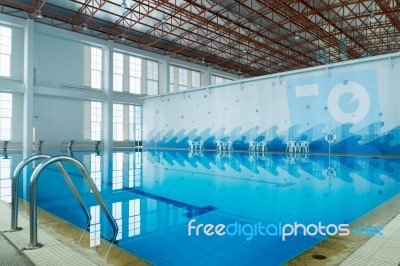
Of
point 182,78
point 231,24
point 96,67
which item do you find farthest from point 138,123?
point 231,24

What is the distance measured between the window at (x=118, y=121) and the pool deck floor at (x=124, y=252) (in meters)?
19.6

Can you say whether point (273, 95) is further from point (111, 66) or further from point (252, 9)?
point (111, 66)

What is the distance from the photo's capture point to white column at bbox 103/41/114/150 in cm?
2027

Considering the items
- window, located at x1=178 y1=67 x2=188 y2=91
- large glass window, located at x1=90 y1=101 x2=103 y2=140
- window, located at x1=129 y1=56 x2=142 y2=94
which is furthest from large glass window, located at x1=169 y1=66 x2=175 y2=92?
large glass window, located at x1=90 y1=101 x2=103 y2=140

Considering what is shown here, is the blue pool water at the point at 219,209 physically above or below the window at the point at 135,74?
below

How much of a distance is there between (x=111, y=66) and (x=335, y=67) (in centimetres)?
1439

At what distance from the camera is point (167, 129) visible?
67.1 feet

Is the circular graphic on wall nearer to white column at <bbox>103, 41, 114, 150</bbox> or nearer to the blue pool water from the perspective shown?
the blue pool water

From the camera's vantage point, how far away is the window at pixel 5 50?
16.8 m

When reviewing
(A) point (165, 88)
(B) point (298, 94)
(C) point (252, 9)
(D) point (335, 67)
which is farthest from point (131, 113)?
(D) point (335, 67)

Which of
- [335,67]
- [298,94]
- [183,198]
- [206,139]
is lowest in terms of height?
[183,198]

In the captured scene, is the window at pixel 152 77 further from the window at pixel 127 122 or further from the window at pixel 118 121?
the window at pixel 118 121

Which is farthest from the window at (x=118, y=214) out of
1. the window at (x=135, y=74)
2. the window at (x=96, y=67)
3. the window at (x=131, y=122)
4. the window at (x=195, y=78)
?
the window at (x=195, y=78)

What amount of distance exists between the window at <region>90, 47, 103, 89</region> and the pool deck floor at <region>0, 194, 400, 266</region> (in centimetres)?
1935
